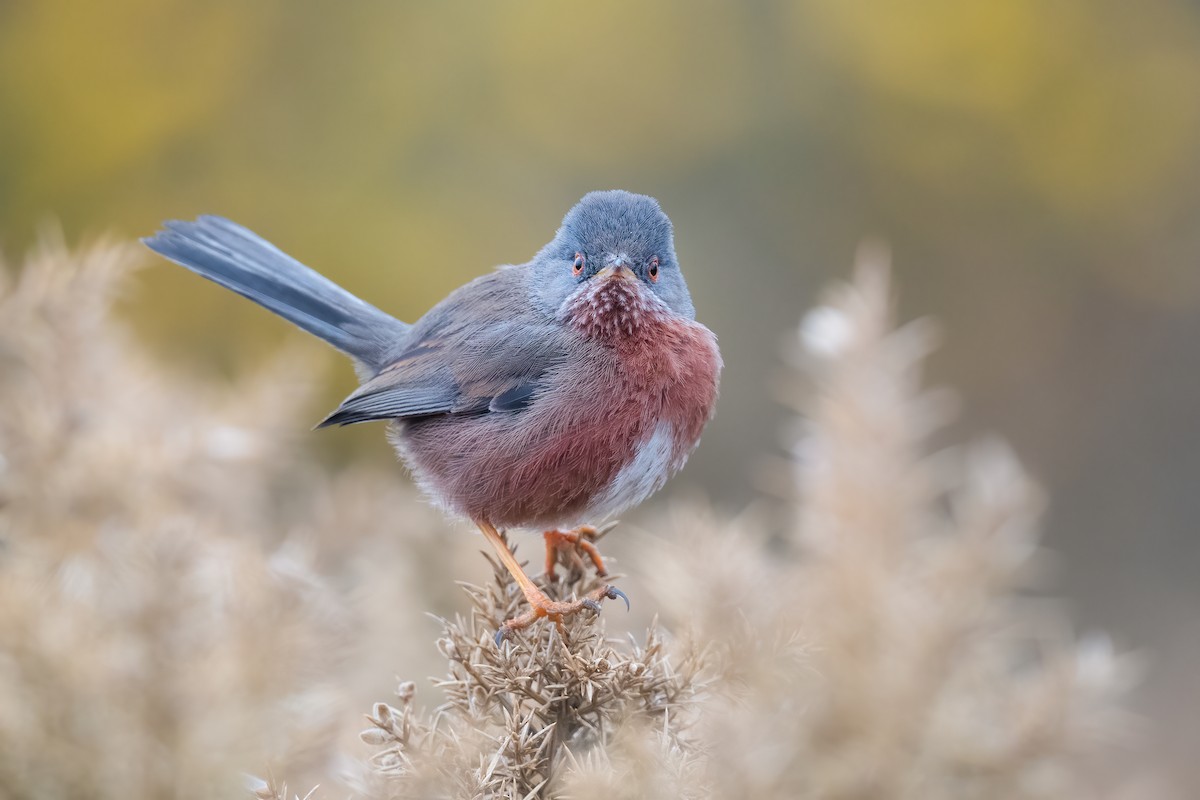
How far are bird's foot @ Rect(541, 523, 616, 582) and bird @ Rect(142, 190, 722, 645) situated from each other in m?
0.01

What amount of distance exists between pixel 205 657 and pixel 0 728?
14.3 inches

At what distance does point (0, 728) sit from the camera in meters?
1.85

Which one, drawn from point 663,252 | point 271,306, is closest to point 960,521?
point 663,252

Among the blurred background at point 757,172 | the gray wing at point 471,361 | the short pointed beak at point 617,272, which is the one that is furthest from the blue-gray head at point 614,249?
the blurred background at point 757,172

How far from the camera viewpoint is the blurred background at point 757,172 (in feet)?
19.0

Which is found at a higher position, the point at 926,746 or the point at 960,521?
the point at 960,521

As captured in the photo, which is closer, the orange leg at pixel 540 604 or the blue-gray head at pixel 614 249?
the orange leg at pixel 540 604

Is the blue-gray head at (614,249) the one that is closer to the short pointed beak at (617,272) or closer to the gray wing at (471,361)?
the short pointed beak at (617,272)

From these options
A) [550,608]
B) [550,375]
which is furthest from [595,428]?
[550,608]

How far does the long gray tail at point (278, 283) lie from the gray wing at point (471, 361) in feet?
0.84

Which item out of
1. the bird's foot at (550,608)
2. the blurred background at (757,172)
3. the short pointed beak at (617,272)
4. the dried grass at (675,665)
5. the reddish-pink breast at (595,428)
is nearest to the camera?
the dried grass at (675,665)

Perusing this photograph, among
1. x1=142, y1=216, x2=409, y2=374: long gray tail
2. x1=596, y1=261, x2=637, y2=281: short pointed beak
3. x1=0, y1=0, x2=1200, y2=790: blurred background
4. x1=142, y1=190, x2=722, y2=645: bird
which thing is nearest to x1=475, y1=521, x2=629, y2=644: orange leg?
x1=142, y1=190, x2=722, y2=645: bird

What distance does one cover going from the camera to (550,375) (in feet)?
10.2

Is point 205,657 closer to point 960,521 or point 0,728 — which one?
point 0,728
